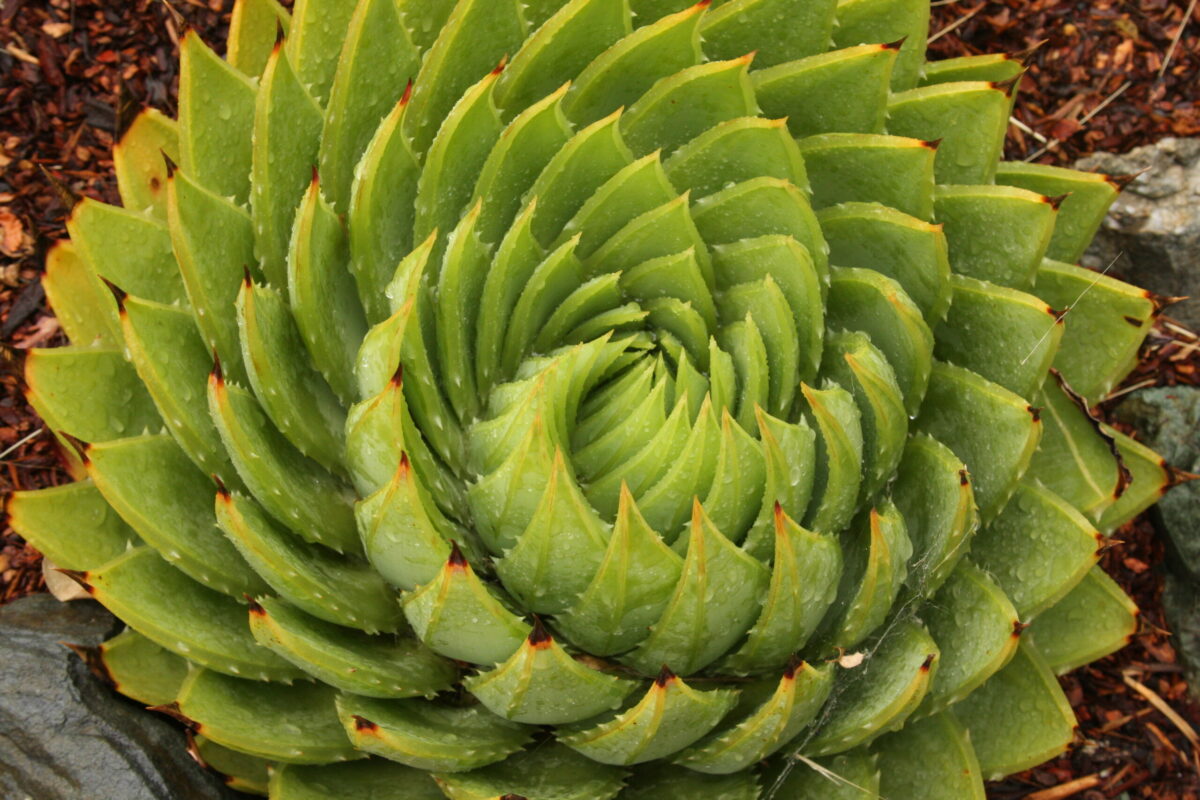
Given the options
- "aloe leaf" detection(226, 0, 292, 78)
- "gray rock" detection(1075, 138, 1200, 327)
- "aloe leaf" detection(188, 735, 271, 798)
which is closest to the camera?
"aloe leaf" detection(188, 735, 271, 798)

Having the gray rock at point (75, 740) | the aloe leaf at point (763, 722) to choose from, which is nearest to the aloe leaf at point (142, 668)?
the gray rock at point (75, 740)

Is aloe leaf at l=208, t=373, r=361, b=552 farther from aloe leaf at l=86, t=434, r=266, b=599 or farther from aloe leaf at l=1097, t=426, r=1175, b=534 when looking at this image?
aloe leaf at l=1097, t=426, r=1175, b=534

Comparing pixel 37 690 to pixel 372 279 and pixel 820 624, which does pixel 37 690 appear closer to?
pixel 372 279

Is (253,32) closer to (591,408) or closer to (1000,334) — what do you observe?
→ (591,408)

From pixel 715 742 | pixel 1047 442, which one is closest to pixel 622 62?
pixel 1047 442

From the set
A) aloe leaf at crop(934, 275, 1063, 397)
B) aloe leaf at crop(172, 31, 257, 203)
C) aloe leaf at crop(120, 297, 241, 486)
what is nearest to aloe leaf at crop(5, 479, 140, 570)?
aloe leaf at crop(120, 297, 241, 486)

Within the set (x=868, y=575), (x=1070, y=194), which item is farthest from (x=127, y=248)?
(x=1070, y=194)

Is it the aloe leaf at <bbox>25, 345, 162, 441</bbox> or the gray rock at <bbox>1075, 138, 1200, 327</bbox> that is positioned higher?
the aloe leaf at <bbox>25, 345, 162, 441</bbox>
